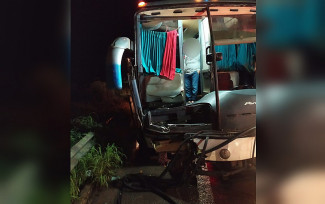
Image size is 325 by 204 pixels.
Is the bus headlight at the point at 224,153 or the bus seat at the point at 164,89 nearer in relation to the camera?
the bus headlight at the point at 224,153

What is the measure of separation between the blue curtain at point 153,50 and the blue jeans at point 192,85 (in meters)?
1.29

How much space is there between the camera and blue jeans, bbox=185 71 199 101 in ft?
27.5

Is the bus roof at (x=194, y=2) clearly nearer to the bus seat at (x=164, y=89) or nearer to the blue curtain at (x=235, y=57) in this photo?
the bus seat at (x=164, y=89)

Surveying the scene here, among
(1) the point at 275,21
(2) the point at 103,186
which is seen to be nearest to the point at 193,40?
(2) the point at 103,186

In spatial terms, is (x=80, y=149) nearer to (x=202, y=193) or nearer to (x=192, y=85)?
(x=202, y=193)

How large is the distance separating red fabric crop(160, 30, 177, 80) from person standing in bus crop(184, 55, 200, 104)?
3.23ft

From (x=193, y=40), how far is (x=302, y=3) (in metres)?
7.79

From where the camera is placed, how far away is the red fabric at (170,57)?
777cm

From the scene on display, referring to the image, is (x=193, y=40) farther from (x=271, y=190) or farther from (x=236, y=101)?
(x=271, y=190)

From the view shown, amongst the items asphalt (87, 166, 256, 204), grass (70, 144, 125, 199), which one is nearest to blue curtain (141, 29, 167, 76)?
grass (70, 144, 125, 199)

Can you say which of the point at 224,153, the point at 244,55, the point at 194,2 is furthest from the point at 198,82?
the point at 224,153

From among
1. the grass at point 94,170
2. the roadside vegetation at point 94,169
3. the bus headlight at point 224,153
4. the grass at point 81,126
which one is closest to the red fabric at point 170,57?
the grass at point 81,126

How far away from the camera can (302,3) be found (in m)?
1.60

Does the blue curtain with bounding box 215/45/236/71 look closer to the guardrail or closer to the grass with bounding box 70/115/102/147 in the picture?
the grass with bounding box 70/115/102/147
